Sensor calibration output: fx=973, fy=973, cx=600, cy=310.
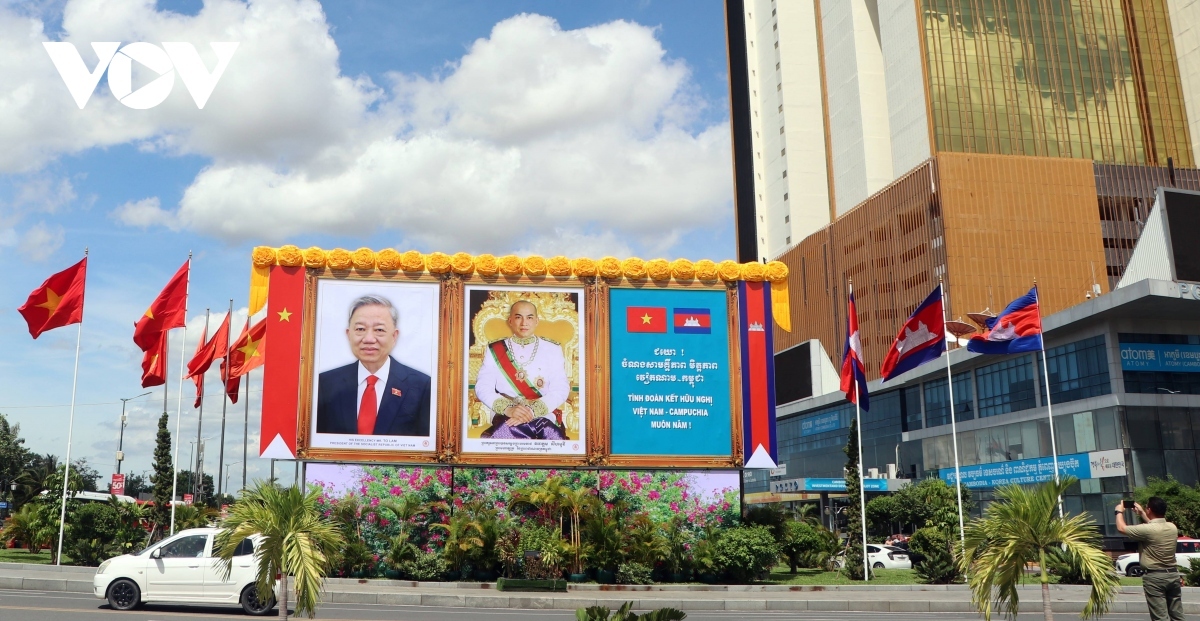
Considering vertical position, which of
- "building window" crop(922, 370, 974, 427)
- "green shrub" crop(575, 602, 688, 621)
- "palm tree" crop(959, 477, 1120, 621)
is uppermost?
"building window" crop(922, 370, 974, 427)

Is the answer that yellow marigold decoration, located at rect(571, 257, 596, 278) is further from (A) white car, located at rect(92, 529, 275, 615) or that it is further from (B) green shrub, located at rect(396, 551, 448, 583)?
(A) white car, located at rect(92, 529, 275, 615)

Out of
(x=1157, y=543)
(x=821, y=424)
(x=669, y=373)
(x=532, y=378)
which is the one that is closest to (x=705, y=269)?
(x=669, y=373)

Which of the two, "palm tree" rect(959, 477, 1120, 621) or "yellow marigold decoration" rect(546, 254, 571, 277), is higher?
"yellow marigold decoration" rect(546, 254, 571, 277)

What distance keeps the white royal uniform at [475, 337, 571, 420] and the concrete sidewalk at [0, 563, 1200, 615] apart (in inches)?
213

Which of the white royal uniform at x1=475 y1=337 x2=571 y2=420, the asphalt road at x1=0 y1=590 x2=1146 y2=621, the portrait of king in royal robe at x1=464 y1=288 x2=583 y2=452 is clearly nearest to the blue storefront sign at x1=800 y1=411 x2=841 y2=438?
the portrait of king in royal robe at x1=464 y1=288 x2=583 y2=452

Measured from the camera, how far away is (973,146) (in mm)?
92000

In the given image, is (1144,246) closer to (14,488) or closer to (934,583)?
(934,583)

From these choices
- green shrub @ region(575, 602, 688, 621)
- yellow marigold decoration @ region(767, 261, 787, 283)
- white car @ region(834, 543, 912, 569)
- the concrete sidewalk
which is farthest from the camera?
white car @ region(834, 543, 912, 569)

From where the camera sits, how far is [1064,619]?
61.0ft

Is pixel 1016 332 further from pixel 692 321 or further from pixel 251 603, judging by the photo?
pixel 251 603

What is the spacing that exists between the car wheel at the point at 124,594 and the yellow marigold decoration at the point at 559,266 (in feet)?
49.5

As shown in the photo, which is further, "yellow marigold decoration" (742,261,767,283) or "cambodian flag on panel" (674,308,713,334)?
"yellow marigold decoration" (742,261,767,283)

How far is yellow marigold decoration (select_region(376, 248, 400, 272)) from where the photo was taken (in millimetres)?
29469

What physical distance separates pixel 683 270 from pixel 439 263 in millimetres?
7496
